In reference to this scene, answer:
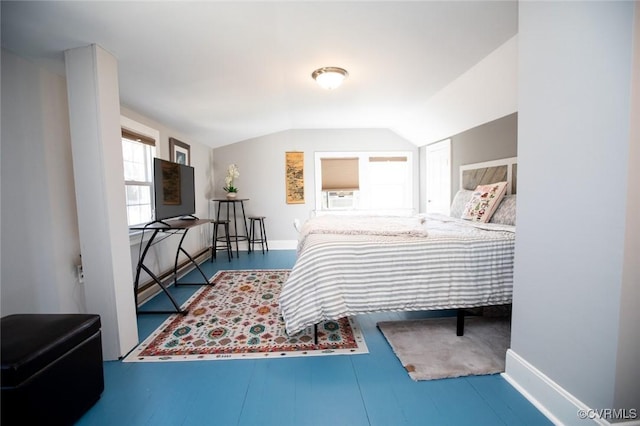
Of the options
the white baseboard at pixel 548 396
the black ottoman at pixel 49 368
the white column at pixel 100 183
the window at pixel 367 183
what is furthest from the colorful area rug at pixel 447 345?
the window at pixel 367 183

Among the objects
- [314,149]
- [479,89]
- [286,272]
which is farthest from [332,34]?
[314,149]

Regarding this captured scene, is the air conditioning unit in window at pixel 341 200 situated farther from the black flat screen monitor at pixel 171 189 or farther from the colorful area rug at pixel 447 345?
the colorful area rug at pixel 447 345

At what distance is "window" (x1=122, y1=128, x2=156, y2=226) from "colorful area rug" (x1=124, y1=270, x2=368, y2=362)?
1133 millimetres

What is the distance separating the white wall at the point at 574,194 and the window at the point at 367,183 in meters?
4.06

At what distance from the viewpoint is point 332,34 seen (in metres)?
2.12

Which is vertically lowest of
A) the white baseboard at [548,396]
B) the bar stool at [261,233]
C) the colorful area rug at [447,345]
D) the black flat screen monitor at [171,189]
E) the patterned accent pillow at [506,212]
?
the colorful area rug at [447,345]

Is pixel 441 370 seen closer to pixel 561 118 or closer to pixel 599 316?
pixel 599 316

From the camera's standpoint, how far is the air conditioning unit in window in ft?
18.6

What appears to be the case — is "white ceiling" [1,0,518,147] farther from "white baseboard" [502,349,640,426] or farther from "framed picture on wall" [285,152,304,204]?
"white baseboard" [502,349,640,426]

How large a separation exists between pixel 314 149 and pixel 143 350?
429 cm

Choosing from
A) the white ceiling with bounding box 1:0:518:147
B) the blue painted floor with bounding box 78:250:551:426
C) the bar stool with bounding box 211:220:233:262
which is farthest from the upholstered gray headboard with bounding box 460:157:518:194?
the bar stool with bounding box 211:220:233:262

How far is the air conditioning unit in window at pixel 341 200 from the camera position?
223 inches

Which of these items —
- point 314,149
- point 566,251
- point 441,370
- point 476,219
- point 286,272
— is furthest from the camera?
point 314,149

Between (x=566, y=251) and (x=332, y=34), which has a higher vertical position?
(x=332, y=34)
